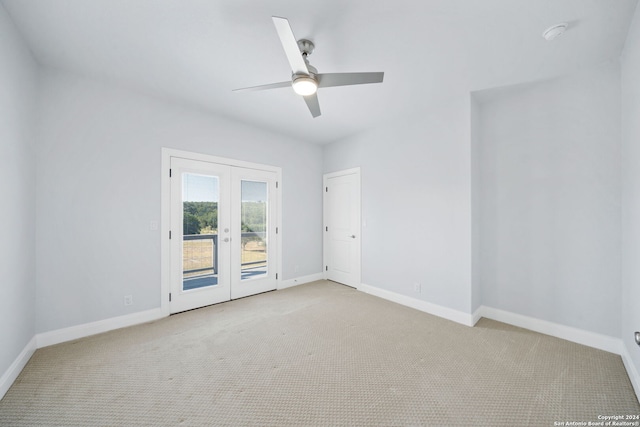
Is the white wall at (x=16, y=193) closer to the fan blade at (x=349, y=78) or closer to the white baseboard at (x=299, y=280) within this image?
the fan blade at (x=349, y=78)

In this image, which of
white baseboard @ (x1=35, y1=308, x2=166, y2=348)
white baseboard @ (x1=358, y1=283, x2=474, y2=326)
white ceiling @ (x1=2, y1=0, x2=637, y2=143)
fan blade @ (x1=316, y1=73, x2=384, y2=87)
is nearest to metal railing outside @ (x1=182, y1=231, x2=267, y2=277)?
white baseboard @ (x1=35, y1=308, x2=166, y2=348)

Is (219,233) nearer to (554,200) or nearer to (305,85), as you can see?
(305,85)

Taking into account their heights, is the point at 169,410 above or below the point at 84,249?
below

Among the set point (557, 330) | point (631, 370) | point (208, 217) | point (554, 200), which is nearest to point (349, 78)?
point (554, 200)

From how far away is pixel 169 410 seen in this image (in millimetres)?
1635

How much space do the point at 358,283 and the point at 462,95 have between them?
10.3 ft

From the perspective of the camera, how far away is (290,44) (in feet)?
5.32

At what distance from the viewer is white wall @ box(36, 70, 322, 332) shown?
2434mm

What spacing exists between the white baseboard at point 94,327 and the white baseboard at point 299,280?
184 centimetres

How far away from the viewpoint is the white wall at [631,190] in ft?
5.97

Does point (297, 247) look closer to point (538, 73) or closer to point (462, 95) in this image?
point (462, 95)

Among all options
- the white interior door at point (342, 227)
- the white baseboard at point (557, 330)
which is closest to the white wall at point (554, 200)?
the white baseboard at point (557, 330)

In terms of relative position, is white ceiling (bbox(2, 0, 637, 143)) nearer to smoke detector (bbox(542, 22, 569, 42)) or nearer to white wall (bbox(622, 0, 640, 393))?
smoke detector (bbox(542, 22, 569, 42))

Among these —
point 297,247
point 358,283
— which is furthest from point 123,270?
point 358,283
